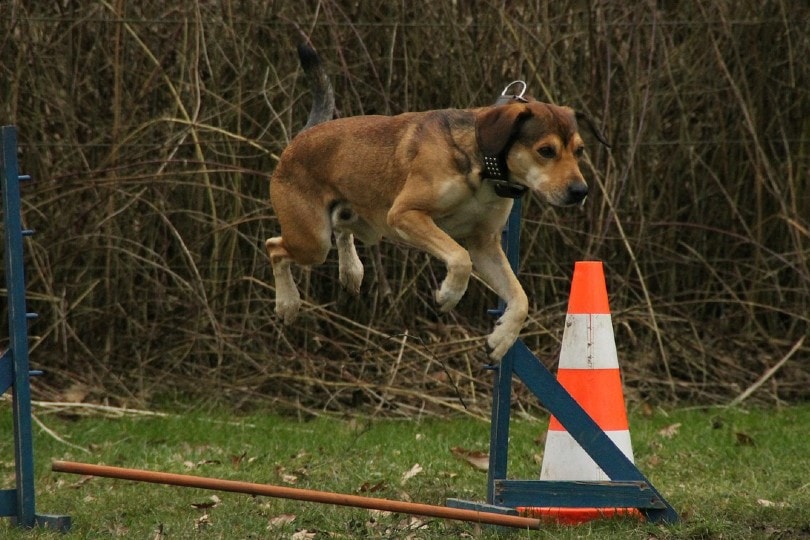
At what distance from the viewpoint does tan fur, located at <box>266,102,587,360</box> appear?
4.56 meters

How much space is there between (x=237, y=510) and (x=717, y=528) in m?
2.00

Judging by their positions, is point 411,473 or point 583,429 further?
point 411,473

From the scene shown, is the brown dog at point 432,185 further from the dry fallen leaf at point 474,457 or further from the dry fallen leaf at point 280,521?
the dry fallen leaf at point 474,457

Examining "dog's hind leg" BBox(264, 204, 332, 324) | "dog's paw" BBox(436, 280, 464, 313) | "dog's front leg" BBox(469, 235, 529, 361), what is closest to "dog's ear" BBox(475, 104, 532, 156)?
"dog's paw" BBox(436, 280, 464, 313)

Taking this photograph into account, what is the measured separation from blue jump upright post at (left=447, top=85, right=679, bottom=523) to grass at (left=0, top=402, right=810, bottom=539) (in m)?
0.10

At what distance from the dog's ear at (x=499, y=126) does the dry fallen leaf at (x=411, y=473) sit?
2.02m

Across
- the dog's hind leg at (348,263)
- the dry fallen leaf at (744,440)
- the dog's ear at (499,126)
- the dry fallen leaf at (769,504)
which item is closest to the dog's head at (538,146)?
the dog's ear at (499,126)

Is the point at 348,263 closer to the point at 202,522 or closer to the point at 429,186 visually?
the point at 429,186

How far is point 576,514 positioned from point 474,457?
157cm

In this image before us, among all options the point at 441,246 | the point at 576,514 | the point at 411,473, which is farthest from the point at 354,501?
the point at 411,473

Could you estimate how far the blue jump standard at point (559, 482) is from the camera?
4867 mm

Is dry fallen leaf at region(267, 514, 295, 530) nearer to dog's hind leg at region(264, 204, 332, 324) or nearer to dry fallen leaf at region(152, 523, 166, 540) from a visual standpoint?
dry fallen leaf at region(152, 523, 166, 540)

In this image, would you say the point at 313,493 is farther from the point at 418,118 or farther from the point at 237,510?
the point at 418,118

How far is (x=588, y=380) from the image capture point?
5.24 meters
